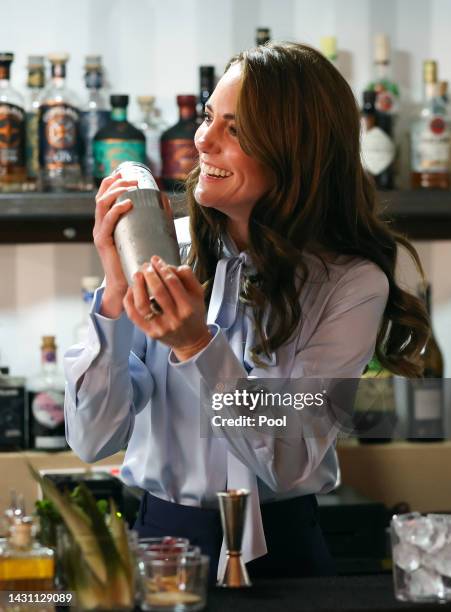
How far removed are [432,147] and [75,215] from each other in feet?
2.67

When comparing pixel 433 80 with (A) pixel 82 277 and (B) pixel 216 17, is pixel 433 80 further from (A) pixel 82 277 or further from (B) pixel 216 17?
(A) pixel 82 277

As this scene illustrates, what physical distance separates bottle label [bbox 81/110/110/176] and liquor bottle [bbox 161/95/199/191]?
0.46ft

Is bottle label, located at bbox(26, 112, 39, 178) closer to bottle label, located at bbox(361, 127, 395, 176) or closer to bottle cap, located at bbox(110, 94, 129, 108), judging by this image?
bottle cap, located at bbox(110, 94, 129, 108)

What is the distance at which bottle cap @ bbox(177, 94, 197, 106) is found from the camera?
245 centimetres

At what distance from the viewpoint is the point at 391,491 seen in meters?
2.53

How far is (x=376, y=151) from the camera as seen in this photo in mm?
2516

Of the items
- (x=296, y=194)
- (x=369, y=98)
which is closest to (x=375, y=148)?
(x=369, y=98)

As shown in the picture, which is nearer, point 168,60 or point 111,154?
point 111,154

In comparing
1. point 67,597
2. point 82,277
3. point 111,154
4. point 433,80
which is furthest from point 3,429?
point 67,597

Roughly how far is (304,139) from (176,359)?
0.33 metres

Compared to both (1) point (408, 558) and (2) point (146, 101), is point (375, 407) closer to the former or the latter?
(2) point (146, 101)

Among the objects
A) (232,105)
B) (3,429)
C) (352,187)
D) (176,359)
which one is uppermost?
(232,105)

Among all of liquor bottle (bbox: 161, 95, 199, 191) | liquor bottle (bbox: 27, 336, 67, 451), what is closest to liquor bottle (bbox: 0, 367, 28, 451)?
liquor bottle (bbox: 27, 336, 67, 451)

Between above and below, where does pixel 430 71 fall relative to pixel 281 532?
above
